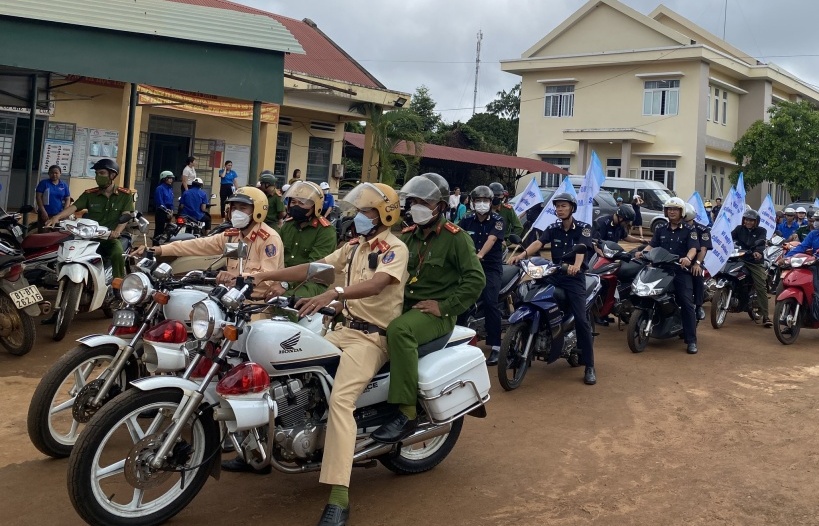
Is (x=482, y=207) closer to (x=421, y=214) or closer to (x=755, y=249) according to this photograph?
(x=421, y=214)

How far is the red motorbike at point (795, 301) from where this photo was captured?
961 centimetres

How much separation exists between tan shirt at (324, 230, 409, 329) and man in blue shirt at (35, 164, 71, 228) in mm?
8429

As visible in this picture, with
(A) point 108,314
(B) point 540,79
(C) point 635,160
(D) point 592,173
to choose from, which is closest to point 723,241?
(D) point 592,173

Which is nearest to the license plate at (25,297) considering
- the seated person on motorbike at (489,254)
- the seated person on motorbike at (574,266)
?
the seated person on motorbike at (489,254)

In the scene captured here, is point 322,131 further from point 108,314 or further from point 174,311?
point 174,311

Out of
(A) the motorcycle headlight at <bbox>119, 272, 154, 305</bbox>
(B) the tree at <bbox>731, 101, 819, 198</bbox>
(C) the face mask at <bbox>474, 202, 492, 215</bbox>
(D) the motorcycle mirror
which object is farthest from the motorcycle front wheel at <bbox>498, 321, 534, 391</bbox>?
(B) the tree at <bbox>731, 101, 819, 198</bbox>

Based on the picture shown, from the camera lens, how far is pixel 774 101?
37.1 m

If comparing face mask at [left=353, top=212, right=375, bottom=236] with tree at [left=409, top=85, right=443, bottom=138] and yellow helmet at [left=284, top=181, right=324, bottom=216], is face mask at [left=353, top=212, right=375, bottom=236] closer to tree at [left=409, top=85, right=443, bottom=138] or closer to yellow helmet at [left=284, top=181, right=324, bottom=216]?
yellow helmet at [left=284, top=181, right=324, bottom=216]

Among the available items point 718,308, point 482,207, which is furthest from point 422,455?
point 718,308

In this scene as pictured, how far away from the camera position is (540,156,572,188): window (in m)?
33.8

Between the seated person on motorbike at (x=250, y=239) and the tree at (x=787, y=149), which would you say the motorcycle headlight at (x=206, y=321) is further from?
the tree at (x=787, y=149)

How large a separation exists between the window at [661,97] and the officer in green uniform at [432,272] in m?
30.8

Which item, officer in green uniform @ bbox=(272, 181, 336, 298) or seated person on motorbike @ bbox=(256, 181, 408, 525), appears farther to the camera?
officer in green uniform @ bbox=(272, 181, 336, 298)

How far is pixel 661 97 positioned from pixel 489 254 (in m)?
28.0
